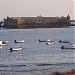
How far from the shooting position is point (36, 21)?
17188 centimetres

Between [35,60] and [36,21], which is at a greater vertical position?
[36,21]

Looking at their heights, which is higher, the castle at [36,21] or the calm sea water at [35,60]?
the castle at [36,21]

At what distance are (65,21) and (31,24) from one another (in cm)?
1748

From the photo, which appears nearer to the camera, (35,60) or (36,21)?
(35,60)

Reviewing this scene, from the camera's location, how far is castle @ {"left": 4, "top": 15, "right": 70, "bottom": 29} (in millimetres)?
166625

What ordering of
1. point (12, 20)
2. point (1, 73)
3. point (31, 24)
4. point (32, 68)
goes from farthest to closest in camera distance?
point (31, 24) < point (12, 20) < point (32, 68) < point (1, 73)

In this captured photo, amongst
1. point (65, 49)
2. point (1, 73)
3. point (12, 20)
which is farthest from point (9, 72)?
point (12, 20)

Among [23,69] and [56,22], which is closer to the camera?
[23,69]

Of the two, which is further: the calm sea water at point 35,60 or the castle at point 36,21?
the castle at point 36,21

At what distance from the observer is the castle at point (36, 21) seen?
166625mm

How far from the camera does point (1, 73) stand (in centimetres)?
2867

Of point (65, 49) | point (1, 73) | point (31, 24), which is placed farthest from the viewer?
point (31, 24)

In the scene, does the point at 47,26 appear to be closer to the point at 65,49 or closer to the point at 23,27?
the point at 23,27

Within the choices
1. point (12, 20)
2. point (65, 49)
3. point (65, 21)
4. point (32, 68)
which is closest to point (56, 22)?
point (65, 21)
